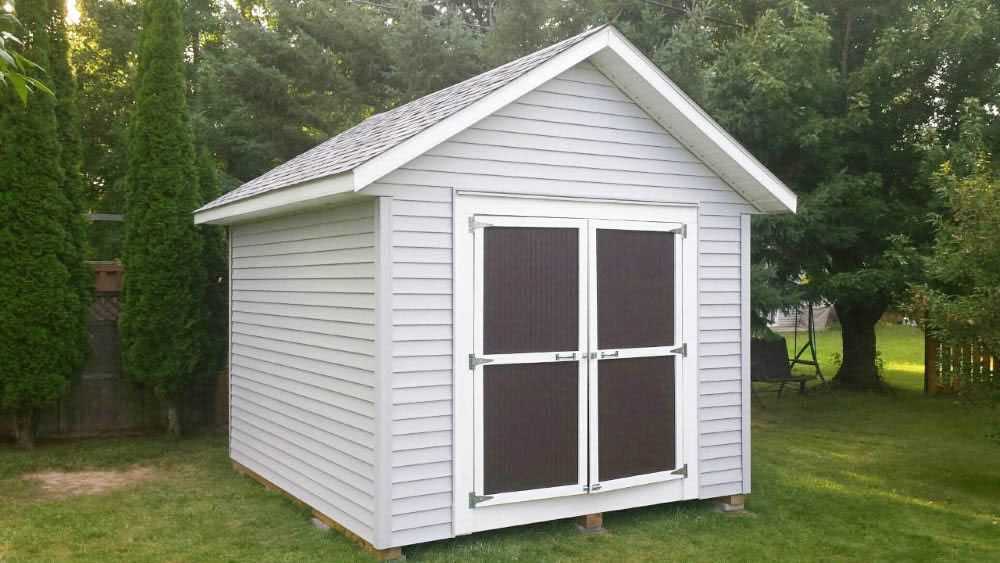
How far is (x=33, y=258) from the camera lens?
7934 mm

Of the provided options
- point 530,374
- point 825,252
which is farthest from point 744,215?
point 825,252

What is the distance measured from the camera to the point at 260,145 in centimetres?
1256

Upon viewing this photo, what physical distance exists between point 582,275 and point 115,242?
10.3m

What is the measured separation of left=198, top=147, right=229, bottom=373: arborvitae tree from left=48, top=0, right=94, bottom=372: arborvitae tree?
116 cm

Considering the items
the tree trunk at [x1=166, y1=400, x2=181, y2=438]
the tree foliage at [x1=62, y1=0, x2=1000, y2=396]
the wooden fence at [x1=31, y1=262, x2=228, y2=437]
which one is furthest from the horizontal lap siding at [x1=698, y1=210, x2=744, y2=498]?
the wooden fence at [x1=31, y1=262, x2=228, y2=437]

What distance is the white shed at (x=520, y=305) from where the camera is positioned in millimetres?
5008

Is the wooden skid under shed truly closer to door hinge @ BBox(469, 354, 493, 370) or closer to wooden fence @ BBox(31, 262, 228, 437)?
door hinge @ BBox(469, 354, 493, 370)

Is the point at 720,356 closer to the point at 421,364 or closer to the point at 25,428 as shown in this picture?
the point at 421,364

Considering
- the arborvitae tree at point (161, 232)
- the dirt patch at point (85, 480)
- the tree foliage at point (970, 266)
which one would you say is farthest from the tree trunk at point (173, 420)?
the tree foliage at point (970, 266)

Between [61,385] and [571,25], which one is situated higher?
[571,25]

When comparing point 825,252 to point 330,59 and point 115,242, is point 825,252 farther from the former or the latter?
point 115,242

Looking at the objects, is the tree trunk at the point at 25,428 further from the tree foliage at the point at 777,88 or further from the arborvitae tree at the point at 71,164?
the tree foliage at the point at 777,88

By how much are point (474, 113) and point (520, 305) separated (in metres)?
1.24

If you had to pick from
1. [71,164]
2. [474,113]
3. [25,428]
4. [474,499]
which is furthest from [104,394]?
[474,113]
